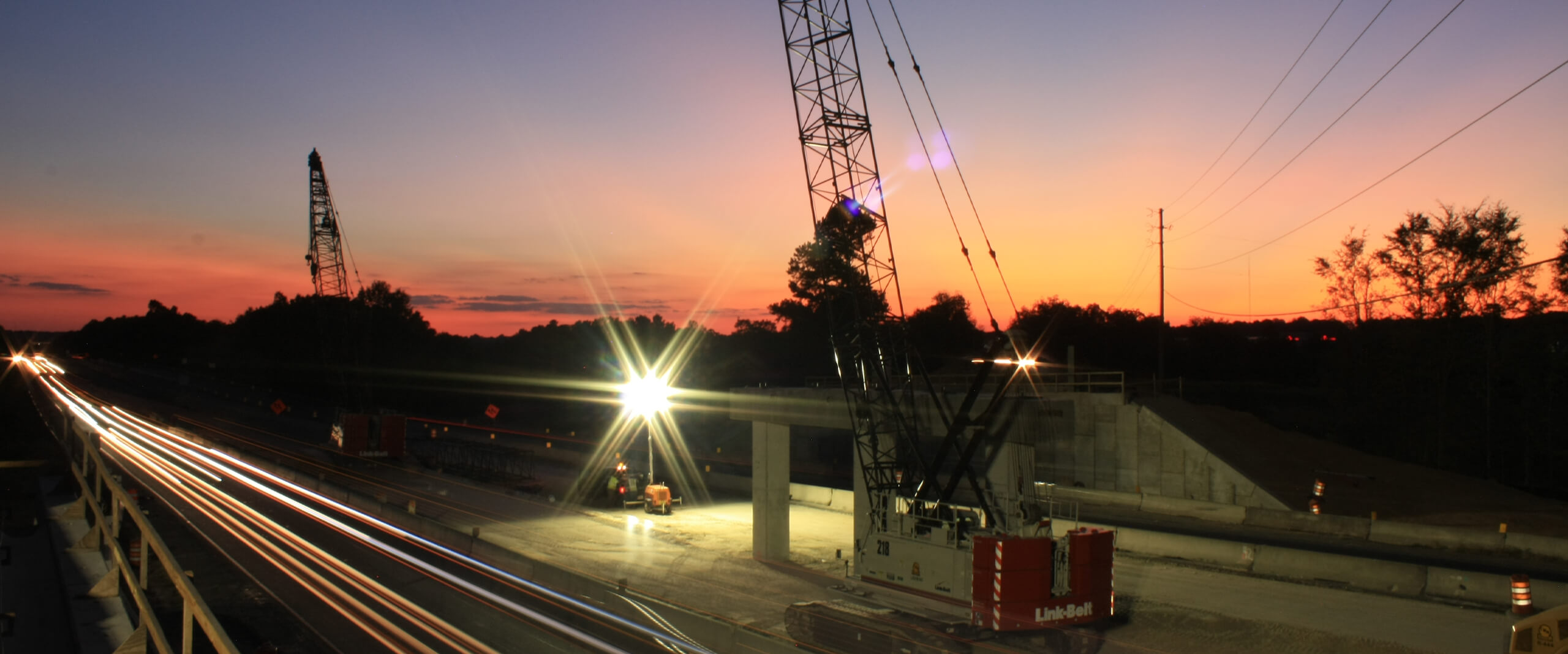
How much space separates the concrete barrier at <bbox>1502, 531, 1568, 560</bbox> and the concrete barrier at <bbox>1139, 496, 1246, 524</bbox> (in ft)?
24.4

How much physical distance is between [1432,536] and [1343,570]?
22.3 ft

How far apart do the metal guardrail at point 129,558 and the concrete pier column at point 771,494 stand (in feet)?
49.2

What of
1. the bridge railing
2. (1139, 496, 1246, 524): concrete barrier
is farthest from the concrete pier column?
(1139, 496, 1246, 524): concrete barrier

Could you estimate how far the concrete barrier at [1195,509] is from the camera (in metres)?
31.2

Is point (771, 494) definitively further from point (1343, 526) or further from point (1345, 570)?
point (1343, 526)

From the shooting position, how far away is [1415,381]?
4838cm

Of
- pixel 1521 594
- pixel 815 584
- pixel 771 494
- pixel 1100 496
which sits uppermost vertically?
pixel 1521 594

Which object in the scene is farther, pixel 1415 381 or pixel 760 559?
pixel 1415 381

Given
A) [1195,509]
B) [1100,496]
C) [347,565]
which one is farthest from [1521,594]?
[347,565]

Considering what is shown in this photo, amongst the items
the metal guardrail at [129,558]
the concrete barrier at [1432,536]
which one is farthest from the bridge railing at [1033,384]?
the metal guardrail at [129,558]

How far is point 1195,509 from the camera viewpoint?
32.3 m

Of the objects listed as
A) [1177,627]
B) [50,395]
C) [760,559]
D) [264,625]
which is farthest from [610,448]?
[50,395]

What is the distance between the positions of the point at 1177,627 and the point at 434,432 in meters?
66.2

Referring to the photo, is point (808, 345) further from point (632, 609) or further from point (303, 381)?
point (632, 609)
